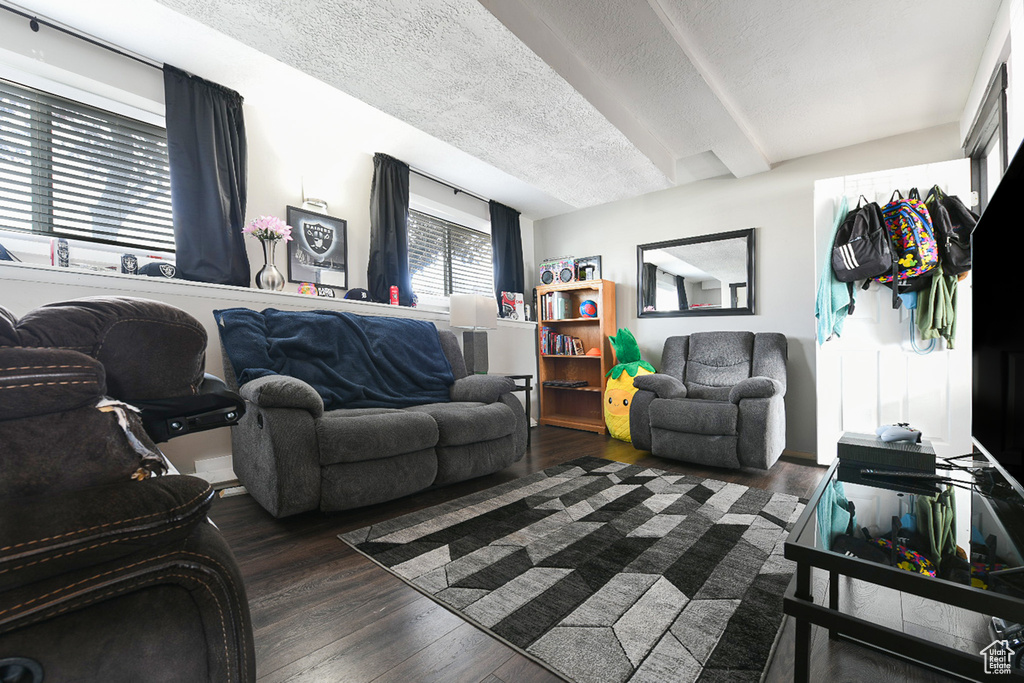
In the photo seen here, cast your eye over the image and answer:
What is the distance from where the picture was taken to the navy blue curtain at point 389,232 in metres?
3.55

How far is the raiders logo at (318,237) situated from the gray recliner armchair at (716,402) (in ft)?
8.43

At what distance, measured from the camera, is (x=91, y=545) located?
1.32 ft

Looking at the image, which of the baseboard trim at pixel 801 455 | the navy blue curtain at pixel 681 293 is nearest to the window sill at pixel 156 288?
the navy blue curtain at pixel 681 293

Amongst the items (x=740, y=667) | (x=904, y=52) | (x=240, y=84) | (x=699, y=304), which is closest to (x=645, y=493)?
(x=740, y=667)

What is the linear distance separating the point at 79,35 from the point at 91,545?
3219mm

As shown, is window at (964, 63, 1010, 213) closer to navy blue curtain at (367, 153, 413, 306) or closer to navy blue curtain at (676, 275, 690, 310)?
navy blue curtain at (676, 275, 690, 310)

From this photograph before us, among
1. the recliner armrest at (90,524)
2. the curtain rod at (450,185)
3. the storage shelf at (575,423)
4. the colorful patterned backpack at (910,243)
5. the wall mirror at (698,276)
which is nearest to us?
the recliner armrest at (90,524)

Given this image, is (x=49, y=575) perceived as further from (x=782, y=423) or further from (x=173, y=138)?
(x=782, y=423)

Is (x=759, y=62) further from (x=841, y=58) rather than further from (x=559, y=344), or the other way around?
(x=559, y=344)

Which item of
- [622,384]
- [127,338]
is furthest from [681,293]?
[127,338]

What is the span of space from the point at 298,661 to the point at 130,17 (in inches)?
118

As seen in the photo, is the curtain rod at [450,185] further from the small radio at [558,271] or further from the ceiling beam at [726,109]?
the ceiling beam at [726,109]

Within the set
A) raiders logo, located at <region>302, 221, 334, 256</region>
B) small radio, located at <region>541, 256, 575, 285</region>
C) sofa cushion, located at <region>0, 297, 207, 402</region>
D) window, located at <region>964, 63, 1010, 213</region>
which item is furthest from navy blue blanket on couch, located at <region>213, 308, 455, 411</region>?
window, located at <region>964, 63, 1010, 213</region>

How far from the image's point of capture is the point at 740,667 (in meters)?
1.09
